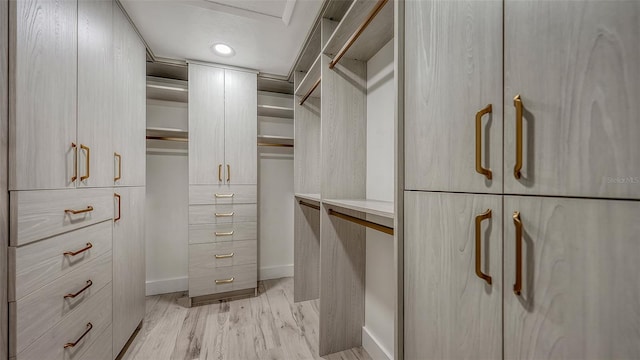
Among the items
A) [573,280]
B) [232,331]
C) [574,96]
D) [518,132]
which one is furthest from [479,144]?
[232,331]

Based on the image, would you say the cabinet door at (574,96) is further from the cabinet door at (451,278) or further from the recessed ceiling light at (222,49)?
the recessed ceiling light at (222,49)

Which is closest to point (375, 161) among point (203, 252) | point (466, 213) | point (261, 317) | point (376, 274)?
point (376, 274)

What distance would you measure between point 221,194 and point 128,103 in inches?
40.5

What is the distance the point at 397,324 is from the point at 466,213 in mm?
528

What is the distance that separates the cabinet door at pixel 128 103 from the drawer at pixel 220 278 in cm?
100

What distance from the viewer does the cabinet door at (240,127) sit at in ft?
7.86

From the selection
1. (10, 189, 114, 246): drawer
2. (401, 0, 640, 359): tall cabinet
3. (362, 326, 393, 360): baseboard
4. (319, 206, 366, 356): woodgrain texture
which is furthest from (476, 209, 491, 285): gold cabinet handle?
(10, 189, 114, 246): drawer

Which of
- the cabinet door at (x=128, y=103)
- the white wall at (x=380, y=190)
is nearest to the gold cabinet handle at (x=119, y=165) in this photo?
the cabinet door at (x=128, y=103)

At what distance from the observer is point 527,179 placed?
543 mm

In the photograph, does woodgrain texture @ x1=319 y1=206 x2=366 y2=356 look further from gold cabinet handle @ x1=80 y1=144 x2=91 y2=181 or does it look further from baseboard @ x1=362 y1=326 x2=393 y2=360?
gold cabinet handle @ x1=80 y1=144 x2=91 y2=181

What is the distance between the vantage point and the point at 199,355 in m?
1.67

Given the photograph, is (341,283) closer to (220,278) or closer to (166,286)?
(220,278)

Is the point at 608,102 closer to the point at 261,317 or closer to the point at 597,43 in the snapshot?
the point at 597,43

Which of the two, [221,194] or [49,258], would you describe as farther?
[221,194]
